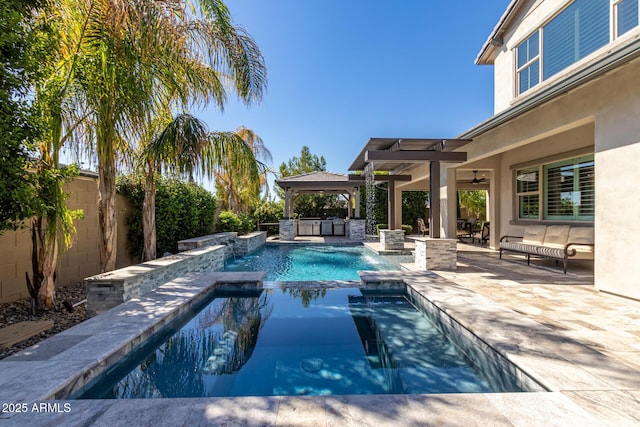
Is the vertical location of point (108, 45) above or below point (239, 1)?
below

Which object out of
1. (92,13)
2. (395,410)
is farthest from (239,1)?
(395,410)

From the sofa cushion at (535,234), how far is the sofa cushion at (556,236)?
0.39 ft

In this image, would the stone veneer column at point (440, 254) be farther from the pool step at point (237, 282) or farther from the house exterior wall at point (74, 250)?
the house exterior wall at point (74, 250)

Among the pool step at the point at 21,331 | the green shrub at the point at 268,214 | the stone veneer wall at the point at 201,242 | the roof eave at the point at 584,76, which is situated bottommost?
the pool step at the point at 21,331

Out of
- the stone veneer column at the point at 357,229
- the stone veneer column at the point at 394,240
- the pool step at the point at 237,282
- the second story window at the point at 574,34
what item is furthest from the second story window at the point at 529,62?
the pool step at the point at 237,282

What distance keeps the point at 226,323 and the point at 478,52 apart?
1261cm

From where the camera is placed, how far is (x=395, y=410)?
204 centimetres

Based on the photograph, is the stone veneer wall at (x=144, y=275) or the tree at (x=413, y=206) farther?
the tree at (x=413, y=206)

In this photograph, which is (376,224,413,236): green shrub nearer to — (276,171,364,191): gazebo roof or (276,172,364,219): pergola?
(276,172,364,219): pergola

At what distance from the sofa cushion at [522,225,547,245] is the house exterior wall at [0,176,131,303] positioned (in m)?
11.0

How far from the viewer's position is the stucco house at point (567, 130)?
4340 mm

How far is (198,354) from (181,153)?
4.81m

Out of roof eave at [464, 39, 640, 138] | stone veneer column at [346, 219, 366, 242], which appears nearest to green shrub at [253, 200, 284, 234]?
stone veneer column at [346, 219, 366, 242]

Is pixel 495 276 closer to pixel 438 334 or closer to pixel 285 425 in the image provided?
pixel 438 334
